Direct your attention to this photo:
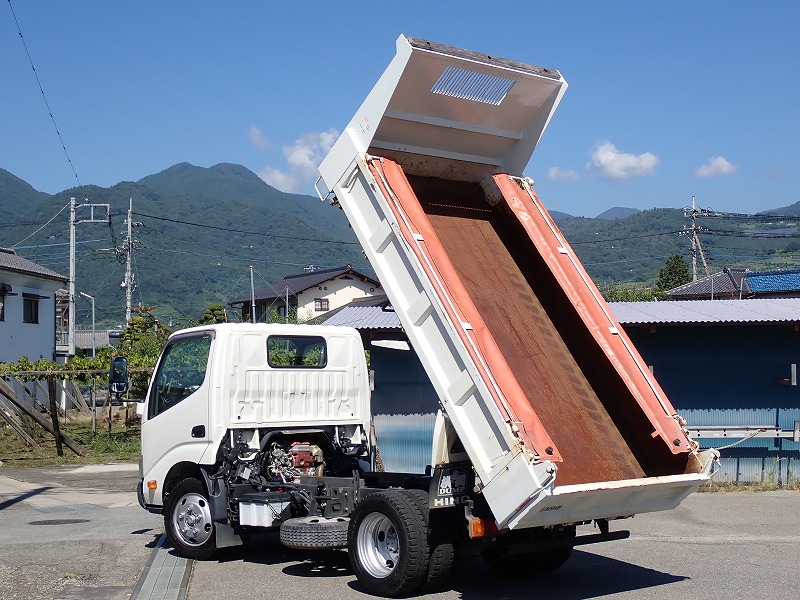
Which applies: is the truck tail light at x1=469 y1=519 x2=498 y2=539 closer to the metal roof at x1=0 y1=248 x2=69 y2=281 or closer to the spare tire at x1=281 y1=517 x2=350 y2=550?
the spare tire at x1=281 y1=517 x2=350 y2=550

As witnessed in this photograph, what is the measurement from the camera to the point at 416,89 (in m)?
8.85

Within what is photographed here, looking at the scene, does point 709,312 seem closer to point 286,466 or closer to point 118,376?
point 286,466

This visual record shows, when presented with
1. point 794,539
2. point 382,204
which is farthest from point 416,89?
point 794,539

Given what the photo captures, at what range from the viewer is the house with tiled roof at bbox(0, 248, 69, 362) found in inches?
1511

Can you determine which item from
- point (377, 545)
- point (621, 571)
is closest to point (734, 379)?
point (621, 571)

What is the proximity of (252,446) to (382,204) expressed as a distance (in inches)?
128

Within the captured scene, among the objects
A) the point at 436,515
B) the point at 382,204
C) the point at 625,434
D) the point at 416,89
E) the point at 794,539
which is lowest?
the point at 794,539

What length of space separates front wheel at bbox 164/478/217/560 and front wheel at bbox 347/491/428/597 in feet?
6.87

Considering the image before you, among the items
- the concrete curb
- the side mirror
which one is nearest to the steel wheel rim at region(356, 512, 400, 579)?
the concrete curb

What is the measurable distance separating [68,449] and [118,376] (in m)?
13.2

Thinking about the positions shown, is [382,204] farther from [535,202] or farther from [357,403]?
[357,403]

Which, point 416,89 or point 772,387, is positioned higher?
point 416,89

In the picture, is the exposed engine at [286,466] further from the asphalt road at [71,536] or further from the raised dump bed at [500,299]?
the raised dump bed at [500,299]

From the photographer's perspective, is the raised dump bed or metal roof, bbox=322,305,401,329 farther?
→ metal roof, bbox=322,305,401,329
